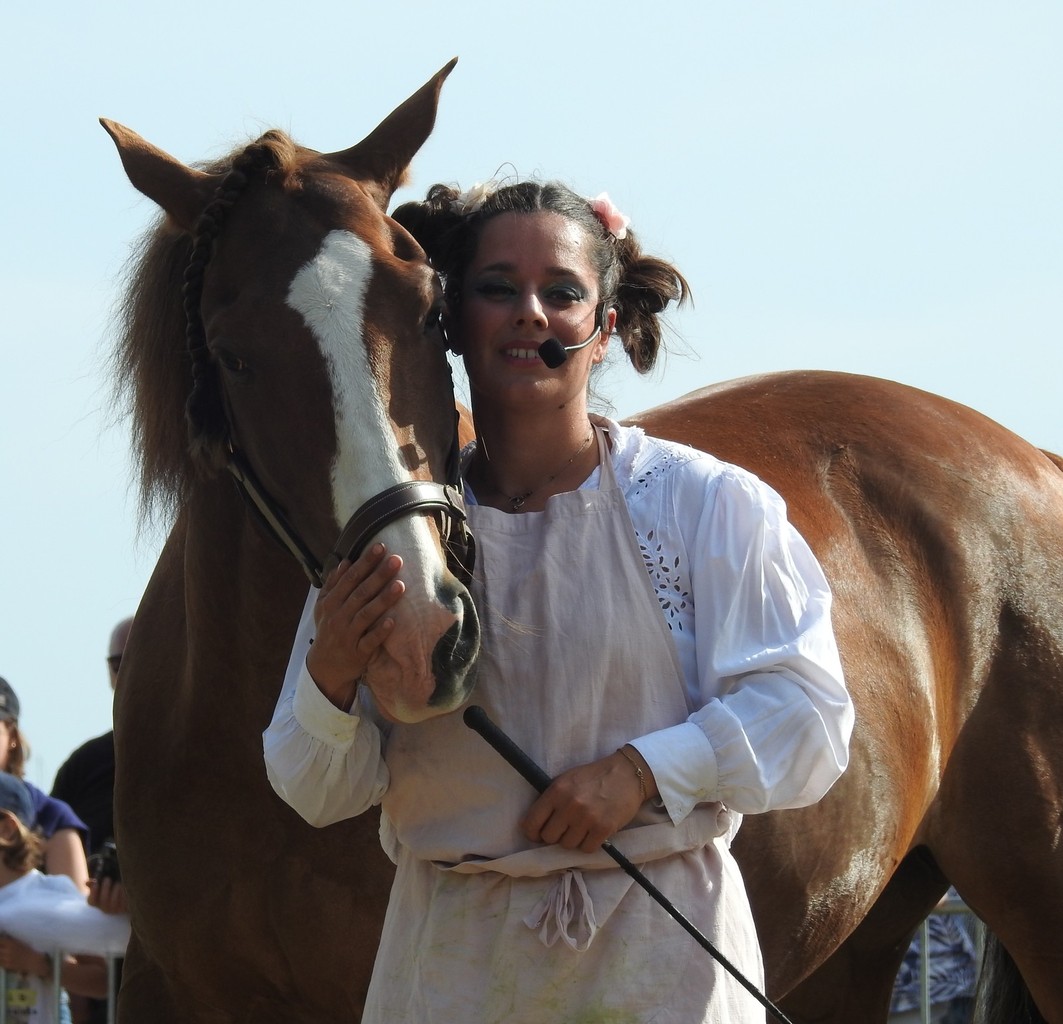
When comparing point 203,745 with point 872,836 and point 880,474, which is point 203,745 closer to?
point 872,836

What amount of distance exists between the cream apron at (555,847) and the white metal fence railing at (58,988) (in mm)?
2665

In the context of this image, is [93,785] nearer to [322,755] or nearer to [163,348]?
[163,348]

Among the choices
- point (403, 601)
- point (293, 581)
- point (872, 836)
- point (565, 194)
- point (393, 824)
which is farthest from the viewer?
point (872, 836)

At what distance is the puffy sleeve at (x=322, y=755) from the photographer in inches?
90.0

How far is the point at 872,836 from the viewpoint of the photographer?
12.9ft

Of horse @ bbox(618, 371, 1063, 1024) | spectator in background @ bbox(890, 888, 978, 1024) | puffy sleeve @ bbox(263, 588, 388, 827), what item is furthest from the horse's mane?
spectator in background @ bbox(890, 888, 978, 1024)

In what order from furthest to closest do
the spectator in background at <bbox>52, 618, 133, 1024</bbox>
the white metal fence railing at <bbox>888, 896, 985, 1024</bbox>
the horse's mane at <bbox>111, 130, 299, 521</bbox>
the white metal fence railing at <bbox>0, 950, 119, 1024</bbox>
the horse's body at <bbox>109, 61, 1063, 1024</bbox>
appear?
the white metal fence railing at <bbox>888, 896, 985, 1024</bbox> < the spectator in background at <bbox>52, 618, 133, 1024</bbox> < the white metal fence railing at <bbox>0, 950, 119, 1024</bbox> < the horse's mane at <bbox>111, 130, 299, 521</bbox> < the horse's body at <bbox>109, 61, 1063, 1024</bbox>

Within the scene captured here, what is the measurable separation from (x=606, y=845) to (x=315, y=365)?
90 centimetres

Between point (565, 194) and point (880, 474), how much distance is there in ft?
6.13

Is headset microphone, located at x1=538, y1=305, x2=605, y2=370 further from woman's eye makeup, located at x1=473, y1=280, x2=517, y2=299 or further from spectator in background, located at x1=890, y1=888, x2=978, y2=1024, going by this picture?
spectator in background, located at x1=890, y1=888, x2=978, y2=1024

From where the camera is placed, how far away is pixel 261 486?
2738mm

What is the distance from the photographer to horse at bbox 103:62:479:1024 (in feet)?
8.30

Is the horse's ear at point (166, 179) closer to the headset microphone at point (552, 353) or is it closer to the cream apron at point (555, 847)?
the headset microphone at point (552, 353)

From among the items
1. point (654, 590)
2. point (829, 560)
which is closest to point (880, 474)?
point (829, 560)
